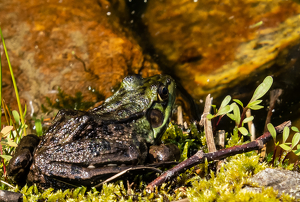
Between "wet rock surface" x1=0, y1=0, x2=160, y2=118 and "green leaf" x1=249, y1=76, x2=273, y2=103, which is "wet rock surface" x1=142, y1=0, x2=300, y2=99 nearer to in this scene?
"wet rock surface" x1=0, y1=0, x2=160, y2=118

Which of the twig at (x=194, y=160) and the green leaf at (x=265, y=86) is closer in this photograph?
the twig at (x=194, y=160)

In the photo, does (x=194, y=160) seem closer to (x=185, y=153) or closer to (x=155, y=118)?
(x=185, y=153)

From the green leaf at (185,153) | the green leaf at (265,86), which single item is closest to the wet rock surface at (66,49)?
the green leaf at (185,153)

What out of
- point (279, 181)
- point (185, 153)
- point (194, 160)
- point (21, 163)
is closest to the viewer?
point (279, 181)

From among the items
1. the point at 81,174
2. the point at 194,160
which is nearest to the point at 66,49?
the point at 81,174

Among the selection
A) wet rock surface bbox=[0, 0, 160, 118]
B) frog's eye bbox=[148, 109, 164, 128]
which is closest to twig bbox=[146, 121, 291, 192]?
frog's eye bbox=[148, 109, 164, 128]

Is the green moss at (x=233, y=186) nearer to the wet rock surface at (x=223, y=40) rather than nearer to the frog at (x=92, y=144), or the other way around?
the frog at (x=92, y=144)

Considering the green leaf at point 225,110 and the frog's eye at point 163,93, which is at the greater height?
the frog's eye at point 163,93

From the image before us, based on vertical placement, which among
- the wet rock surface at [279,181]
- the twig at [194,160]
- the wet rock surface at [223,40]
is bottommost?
the wet rock surface at [279,181]
